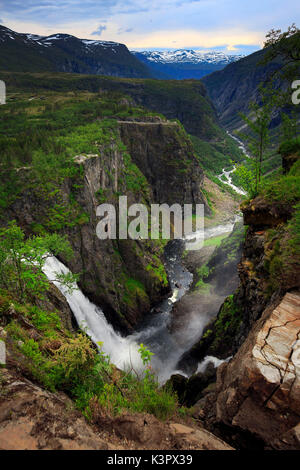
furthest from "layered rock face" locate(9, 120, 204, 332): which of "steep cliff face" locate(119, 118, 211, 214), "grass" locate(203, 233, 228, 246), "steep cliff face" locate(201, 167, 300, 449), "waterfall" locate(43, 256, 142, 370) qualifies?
"steep cliff face" locate(201, 167, 300, 449)

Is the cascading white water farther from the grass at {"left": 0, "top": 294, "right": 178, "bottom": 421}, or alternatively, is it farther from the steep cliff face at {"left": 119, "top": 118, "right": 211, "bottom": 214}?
the steep cliff face at {"left": 119, "top": 118, "right": 211, "bottom": 214}

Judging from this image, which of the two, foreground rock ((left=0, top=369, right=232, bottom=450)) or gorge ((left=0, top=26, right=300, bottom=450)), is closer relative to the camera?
foreground rock ((left=0, top=369, right=232, bottom=450))

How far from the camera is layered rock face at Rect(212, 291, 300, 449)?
5953 millimetres

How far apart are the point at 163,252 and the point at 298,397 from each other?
139 feet

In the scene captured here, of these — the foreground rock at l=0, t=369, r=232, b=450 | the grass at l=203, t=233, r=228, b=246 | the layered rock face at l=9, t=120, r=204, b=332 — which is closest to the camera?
the foreground rock at l=0, t=369, r=232, b=450

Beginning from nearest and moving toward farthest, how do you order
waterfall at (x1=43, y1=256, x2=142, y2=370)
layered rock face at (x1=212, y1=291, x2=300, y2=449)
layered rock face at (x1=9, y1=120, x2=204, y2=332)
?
layered rock face at (x1=212, y1=291, x2=300, y2=449), waterfall at (x1=43, y1=256, x2=142, y2=370), layered rock face at (x1=9, y1=120, x2=204, y2=332)

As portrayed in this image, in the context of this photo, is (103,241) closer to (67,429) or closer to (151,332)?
(151,332)

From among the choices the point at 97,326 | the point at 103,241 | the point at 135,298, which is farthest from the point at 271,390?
the point at 135,298

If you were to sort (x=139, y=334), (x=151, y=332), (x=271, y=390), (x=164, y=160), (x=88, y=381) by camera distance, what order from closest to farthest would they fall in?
A: (x=271, y=390) → (x=88, y=381) → (x=139, y=334) → (x=151, y=332) → (x=164, y=160)

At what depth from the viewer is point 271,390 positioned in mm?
6395

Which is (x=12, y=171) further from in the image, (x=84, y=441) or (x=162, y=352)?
(x=84, y=441)

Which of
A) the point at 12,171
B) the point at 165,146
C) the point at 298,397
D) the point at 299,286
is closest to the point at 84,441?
the point at 298,397
